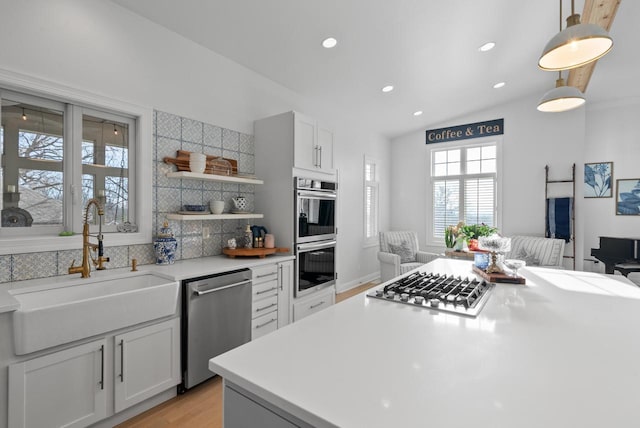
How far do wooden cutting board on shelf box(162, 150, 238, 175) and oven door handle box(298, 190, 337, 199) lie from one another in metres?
0.74

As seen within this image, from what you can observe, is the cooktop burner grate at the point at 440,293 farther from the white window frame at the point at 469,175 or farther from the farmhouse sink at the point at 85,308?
the white window frame at the point at 469,175

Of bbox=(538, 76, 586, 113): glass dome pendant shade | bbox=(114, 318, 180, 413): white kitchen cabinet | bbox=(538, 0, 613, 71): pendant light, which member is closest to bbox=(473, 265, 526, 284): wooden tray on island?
bbox=(538, 0, 613, 71): pendant light

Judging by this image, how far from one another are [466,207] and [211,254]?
4567 millimetres

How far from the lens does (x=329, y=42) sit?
119 inches

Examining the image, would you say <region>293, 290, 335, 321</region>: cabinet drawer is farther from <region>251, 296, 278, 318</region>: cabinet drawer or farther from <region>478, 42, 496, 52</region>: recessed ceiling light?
<region>478, 42, 496, 52</region>: recessed ceiling light

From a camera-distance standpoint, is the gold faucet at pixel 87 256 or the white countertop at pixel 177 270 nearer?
the white countertop at pixel 177 270

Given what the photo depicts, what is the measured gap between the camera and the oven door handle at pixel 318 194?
3.16 metres

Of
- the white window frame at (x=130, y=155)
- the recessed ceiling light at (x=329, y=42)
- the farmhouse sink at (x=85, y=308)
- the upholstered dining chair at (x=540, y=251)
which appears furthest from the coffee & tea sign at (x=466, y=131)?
the farmhouse sink at (x=85, y=308)

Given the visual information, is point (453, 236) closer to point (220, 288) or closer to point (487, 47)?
point (487, 47)

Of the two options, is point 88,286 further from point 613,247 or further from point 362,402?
point 613,247

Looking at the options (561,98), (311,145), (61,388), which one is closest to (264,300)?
(61,388)

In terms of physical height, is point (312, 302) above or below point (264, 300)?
below

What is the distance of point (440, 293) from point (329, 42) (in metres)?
2.63

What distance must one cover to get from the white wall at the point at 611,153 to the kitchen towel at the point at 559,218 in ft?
2.79
